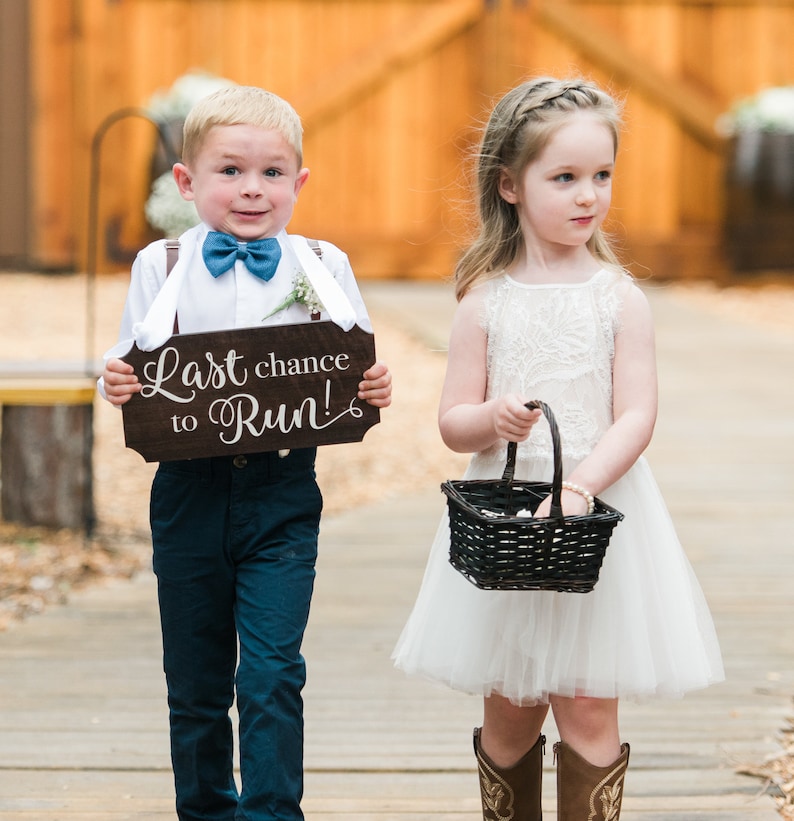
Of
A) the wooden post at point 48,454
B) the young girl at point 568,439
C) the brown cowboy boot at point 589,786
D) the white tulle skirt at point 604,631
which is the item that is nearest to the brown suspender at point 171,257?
the young girl at point 568,439

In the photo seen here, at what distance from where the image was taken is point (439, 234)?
12.1m

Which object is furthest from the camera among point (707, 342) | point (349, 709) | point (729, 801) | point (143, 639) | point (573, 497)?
point (707, 342)

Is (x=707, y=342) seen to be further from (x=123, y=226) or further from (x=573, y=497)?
(x=573, y=497)

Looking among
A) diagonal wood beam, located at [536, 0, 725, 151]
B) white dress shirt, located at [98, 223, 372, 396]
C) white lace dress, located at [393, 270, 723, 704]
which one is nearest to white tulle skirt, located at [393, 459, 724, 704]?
white lace dress, located at [393, 270, 723, 704]

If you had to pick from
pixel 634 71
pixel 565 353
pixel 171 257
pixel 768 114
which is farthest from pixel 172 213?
pixel 768 114

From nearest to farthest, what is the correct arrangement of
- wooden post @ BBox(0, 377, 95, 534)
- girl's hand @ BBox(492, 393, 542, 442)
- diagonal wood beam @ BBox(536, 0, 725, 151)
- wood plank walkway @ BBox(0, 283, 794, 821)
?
1. girl's hand @ BBox(492, 393, 542, 442)
2. wood plank walkway @ BBox(0, 283, 794, 821)
3. wooden post @ BBox(0, 377, 95, 534)
4. diagonal wood beam @ BBox(536, 0, 725, 151)

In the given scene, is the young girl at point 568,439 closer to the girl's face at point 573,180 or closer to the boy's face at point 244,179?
the girl's face at point 573,180

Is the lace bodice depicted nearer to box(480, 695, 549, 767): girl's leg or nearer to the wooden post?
box(480, 695, 549, 767): girl's leg

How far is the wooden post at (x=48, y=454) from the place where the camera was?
5211mm

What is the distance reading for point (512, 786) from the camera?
2.63m

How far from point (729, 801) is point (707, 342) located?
275 inches

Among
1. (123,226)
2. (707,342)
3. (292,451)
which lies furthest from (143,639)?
(123,226)

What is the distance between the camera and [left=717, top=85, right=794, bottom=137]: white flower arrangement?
11.6m

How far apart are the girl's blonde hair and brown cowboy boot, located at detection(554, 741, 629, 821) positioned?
0.86m
